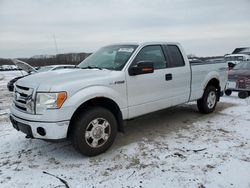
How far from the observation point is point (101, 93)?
3.79 m

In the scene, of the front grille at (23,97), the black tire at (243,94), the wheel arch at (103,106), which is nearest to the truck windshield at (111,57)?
the wheel arch at (103,106)

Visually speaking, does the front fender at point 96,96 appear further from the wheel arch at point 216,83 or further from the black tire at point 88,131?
the wheel arch at point 216,83

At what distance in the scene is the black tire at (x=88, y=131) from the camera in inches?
141

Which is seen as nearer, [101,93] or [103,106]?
[101,93]

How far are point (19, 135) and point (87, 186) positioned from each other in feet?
8.52

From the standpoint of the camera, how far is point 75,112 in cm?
366

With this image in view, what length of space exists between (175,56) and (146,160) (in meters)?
2.63

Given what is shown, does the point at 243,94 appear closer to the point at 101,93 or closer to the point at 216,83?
the point at 216,83

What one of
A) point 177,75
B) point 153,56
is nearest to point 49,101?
point 153,56

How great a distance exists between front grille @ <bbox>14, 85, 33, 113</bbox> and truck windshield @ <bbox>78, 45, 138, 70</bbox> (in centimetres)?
143

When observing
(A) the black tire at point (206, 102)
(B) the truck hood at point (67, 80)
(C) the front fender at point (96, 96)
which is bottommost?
(A) the black tire at point (206, 102)

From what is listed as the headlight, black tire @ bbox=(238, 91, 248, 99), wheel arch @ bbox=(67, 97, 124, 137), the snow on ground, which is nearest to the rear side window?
the snow on ground

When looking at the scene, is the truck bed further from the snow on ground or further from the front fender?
the front fender

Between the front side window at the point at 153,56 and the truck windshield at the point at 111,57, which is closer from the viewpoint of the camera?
the truck windshield at the point at 111,57
